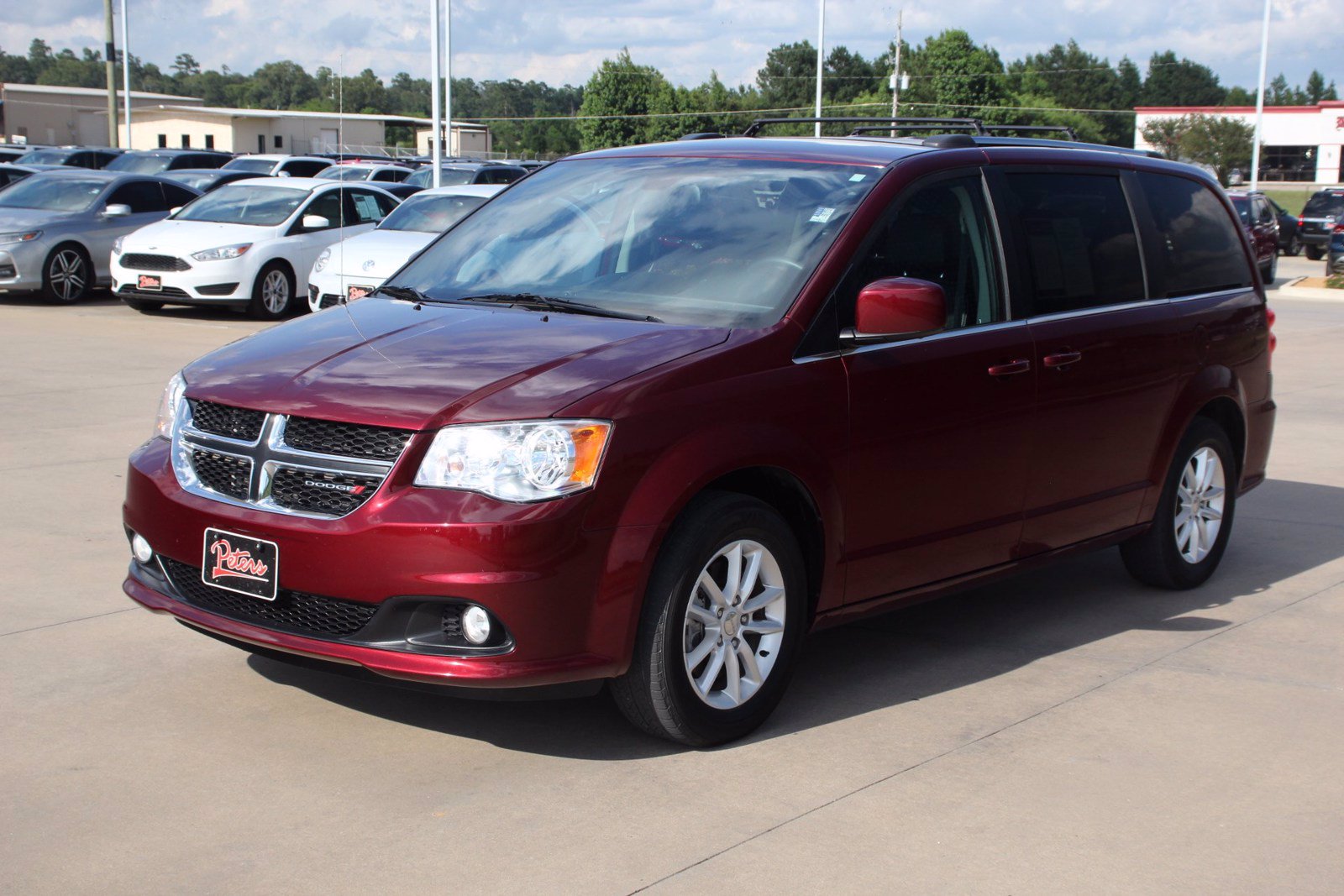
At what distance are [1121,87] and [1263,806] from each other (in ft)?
563

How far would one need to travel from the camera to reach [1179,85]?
536 ft

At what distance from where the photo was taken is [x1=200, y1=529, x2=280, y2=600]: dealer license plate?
418 centimetres

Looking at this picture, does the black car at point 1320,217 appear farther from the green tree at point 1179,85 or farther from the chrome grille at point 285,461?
the green tree at point 1179,85

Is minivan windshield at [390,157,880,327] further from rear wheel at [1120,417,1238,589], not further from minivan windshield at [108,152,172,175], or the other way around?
minivan windshield at [108,152,172,175]

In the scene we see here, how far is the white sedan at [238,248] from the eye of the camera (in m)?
17.0

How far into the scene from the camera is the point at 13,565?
6.32 meters

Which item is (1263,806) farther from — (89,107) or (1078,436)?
(89,107)

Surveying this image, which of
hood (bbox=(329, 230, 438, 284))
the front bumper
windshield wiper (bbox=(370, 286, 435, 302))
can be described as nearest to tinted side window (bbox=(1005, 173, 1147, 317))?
windshield wiper (bbox=(370, 286, 435, 302))

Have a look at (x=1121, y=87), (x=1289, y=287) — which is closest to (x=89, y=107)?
(x=1289, y=287)

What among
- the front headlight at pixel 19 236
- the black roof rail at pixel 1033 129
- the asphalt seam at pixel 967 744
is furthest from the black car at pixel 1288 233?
the asphalt seam at pixel 967 744

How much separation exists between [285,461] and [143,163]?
27.5m

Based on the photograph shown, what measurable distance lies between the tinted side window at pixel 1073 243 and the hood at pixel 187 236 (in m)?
13.1

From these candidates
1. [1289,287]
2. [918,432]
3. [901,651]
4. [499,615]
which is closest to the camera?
[499,615]

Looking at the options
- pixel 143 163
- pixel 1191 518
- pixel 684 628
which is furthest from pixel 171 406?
pixel 143 163
